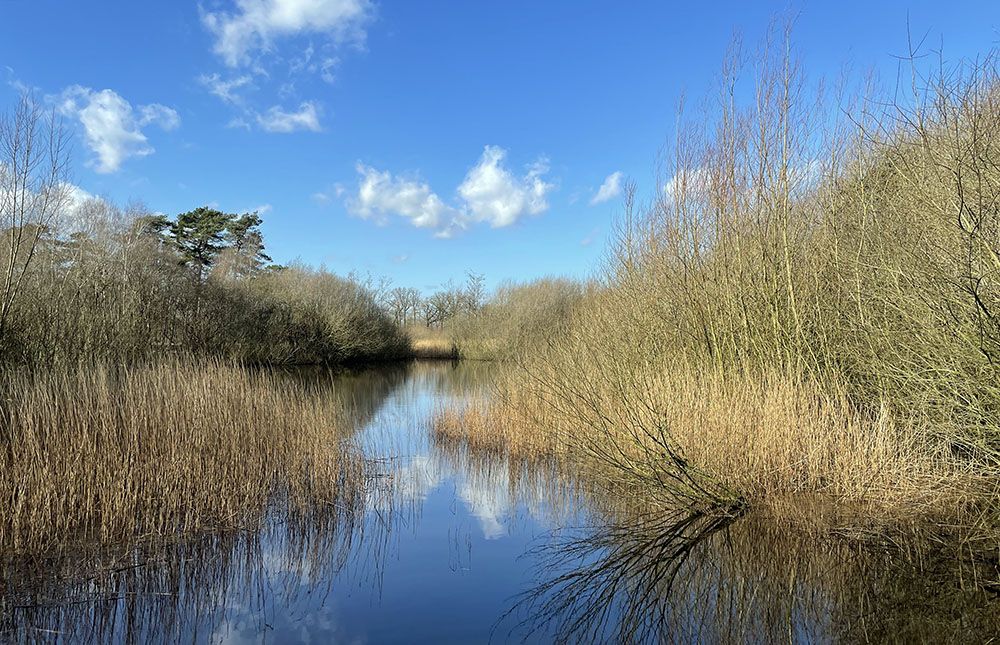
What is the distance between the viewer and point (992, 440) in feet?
14.5

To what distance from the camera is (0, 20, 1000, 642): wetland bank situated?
3764 mm

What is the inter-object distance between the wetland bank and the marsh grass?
0.03 m

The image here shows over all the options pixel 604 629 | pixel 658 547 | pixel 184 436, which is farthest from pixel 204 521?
pixel 658 547

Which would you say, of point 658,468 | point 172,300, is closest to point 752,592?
point 658,468

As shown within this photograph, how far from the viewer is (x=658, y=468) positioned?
17.9 feet

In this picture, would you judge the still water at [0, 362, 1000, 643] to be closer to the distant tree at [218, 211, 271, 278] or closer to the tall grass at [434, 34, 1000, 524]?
the tall grass at [434, 34, 1000, 524]

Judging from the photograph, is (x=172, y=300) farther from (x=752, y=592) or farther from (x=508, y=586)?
(x=752, y=592)

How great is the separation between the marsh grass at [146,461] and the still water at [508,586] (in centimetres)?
38

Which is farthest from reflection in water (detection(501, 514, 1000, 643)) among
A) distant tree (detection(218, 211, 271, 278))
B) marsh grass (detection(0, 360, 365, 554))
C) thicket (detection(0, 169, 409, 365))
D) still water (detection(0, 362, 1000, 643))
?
distant tree (detection(218, 211, 271, 278))

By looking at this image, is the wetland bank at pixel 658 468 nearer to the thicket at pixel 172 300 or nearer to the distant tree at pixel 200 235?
the thicket at pixel 172 300

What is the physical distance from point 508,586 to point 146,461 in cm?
355

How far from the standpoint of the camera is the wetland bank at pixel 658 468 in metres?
3.76

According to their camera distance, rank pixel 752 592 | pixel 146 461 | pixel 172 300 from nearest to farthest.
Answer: pixel 752 592 < pixel 146 461 < pixel 172 300

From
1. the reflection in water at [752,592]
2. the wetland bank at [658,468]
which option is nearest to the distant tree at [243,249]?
the wetland bank at [658,468]
